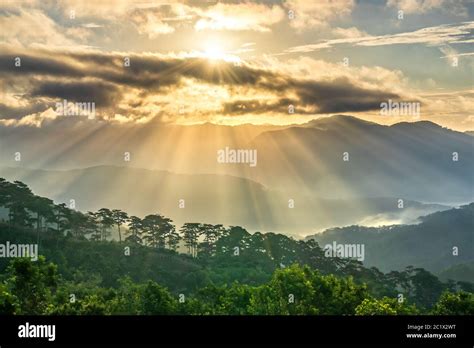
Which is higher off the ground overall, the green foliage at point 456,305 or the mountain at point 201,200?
the mountain at point 201,200

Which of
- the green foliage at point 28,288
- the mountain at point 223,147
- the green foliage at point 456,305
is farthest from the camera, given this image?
the mountain at point 223,147

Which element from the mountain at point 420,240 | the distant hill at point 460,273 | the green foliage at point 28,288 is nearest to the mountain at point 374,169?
the mountain at point 420,240

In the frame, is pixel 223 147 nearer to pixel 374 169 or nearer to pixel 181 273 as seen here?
pixel 181 273

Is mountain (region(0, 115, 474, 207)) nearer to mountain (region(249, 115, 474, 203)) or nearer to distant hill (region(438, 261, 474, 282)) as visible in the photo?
mountain (region(249, 115, 474, 203))

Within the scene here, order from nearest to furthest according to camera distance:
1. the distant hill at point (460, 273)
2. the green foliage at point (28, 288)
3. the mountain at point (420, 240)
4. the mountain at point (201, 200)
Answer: the green foliage at point (28, 288), the mountain at point (201, 200), the distant hill at point (460, 273), the mountain at point (420, 240)

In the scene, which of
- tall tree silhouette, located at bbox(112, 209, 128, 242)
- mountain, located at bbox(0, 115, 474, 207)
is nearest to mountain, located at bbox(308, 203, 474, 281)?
mountain, located at bbox(0, 115, 474, 207)

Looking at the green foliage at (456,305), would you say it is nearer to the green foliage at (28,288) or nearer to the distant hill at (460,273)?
the green foliage at (28,288)

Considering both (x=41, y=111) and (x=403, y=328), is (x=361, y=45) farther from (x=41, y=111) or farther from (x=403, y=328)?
(x=403, y=328)
